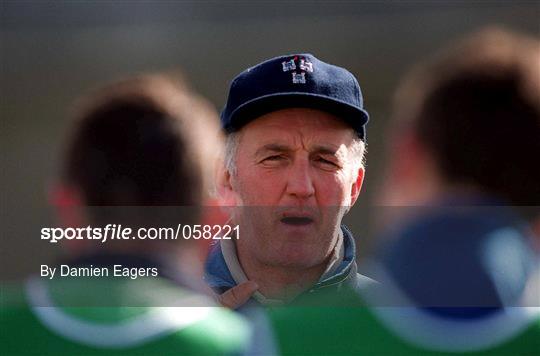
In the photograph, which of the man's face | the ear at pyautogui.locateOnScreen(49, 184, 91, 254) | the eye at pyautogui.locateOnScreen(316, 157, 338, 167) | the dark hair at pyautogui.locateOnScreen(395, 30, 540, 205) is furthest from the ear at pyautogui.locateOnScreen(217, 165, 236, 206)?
the dark hair at pyautogui.locateOnScreen(395, 30, 540, 205)

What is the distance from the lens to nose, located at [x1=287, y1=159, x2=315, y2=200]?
5.71ft

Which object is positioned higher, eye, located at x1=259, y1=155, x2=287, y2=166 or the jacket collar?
eye, located at x1=259, y1=155, x2=287, y2=166

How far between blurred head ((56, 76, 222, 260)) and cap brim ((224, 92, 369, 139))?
0.07 meters

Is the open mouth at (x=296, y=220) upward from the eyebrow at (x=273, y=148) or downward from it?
downward

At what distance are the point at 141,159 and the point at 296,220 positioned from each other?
1.49 ft

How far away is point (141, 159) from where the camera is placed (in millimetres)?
1799

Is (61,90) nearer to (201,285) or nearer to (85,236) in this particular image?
(85,236)

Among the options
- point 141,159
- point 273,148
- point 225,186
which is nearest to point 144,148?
point 141,159

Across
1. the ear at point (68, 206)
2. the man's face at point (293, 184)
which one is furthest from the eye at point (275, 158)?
the ear at point (68, 206)

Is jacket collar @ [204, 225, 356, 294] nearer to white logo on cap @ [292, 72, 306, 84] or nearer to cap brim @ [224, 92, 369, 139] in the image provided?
cap brim @ [224, 92, 369, 139]

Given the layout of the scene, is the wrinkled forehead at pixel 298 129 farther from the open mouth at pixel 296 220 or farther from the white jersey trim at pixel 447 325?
the white jersey trim at pixel 447 325

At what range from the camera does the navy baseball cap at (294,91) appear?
1.79 metres

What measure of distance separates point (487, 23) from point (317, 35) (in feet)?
1.54

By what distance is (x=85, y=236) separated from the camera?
1.82 meters
